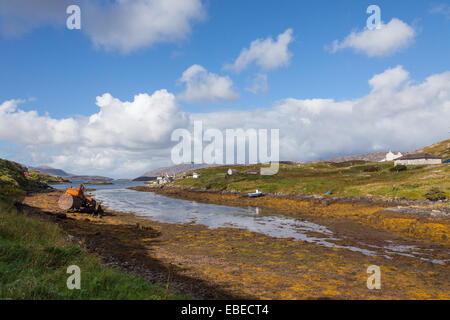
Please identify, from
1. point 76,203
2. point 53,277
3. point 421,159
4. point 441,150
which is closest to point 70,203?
point 76,203

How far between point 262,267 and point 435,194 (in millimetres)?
45049

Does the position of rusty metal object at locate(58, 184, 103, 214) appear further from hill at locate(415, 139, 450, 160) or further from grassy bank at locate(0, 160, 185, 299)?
hill at locate(415, 139, 450, 160)

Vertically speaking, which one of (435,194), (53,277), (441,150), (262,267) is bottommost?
(262,267)

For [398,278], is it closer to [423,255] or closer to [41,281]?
[423,255]

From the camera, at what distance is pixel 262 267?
1480 centimetres

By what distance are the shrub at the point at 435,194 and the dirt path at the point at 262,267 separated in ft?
89.7

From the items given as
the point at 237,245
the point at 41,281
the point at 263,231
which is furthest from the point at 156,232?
the point at 41,281

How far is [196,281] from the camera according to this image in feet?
39.7

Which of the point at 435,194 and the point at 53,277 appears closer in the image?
the point at 53,277

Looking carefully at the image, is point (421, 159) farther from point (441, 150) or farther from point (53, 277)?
point (53, 277)

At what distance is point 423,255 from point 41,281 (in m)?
23.0

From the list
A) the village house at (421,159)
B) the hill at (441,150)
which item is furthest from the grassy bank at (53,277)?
the hill at (441,150)

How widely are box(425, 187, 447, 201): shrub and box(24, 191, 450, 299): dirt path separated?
89.7 ft
